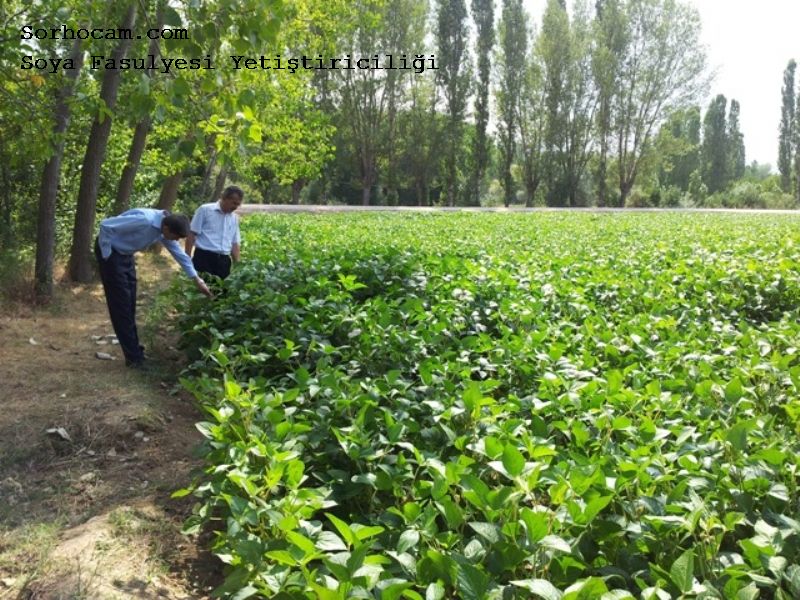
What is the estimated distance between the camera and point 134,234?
18.0 feet

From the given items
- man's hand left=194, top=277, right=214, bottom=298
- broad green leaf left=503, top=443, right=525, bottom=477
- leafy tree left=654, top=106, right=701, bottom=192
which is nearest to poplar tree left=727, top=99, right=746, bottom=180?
leafy tree left=654, top=106, right=701, bottom=192

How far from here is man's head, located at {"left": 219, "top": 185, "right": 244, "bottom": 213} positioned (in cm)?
651

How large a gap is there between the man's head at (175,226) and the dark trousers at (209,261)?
1.59 meters

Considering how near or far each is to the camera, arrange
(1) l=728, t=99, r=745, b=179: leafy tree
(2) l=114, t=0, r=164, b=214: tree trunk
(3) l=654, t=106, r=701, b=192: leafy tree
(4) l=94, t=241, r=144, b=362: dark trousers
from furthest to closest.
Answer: (1) l=728, t=99, r=745, b=179: leafy tree < (3) l=654, t=106, r=701, b=192: leafy tree < (2) l=114, t=0, r=164, b=214: tree trunk < (4) l=94, t=241, r=144, b=362: dark trousers

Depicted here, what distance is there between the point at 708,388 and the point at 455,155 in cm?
→ 4248

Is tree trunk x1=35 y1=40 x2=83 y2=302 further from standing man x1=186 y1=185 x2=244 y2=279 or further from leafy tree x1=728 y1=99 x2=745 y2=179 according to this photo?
leafy tree x1=728 y1=99 x2=745 y2=179

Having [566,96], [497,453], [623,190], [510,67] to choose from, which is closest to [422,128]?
[510,67]

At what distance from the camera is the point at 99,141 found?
8.80 meters

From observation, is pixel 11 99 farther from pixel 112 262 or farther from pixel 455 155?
pixel 455 155

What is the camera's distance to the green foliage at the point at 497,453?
6.07ft

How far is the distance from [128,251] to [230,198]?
1.36 metres

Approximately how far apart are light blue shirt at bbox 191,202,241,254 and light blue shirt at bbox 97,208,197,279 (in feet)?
4.31

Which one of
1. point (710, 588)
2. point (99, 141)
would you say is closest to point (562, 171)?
point (99, 141)

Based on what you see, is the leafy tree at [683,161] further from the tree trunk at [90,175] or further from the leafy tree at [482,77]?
the tree trunk at [90,175]
